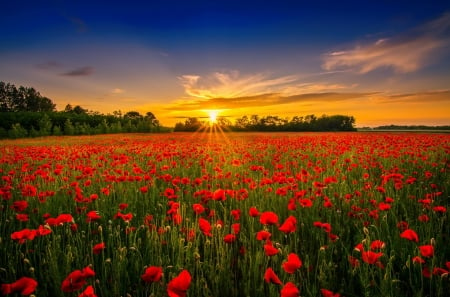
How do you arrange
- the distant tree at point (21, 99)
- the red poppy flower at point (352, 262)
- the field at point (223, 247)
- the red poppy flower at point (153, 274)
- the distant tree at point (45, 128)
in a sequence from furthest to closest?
the distant tree at point (21, 99) → the distant tree at point (45, 128) → the red poppy flower at point (352, 262) → the field at point (223, 247) → the red poppy flower at point (153, 274)

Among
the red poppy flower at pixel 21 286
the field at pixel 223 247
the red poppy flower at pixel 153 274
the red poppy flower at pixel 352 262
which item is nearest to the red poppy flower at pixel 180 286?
the field at pixel 223 247

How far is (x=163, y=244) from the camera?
2992mm

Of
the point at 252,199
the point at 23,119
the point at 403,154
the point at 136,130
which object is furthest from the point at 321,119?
the point at 252,199

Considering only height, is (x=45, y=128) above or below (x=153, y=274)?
above

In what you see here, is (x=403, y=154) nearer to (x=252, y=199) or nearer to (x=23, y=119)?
(x=252, y=199)

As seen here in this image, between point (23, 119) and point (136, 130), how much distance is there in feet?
47.7

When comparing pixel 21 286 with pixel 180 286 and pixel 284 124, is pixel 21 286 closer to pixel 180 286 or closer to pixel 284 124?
pixel 180 286

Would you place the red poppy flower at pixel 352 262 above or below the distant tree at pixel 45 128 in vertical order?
below

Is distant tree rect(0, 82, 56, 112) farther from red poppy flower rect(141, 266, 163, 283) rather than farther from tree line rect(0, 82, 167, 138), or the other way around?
red poppy flower rect(141, 266, 163, 283)

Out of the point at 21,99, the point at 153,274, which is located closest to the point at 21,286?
the point at 153,274

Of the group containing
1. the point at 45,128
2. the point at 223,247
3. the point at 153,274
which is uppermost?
the point at 45,128

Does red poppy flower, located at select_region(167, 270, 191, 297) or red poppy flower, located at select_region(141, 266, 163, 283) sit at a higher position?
red poppy flower, located at select_region(167, 270, 191, 297)

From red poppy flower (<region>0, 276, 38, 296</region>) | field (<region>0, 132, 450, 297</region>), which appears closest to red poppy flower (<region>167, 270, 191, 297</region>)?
field (<region>0, 132, 450, 297</region>)

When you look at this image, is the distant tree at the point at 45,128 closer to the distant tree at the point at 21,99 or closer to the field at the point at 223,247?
the field at the point at 223,247
